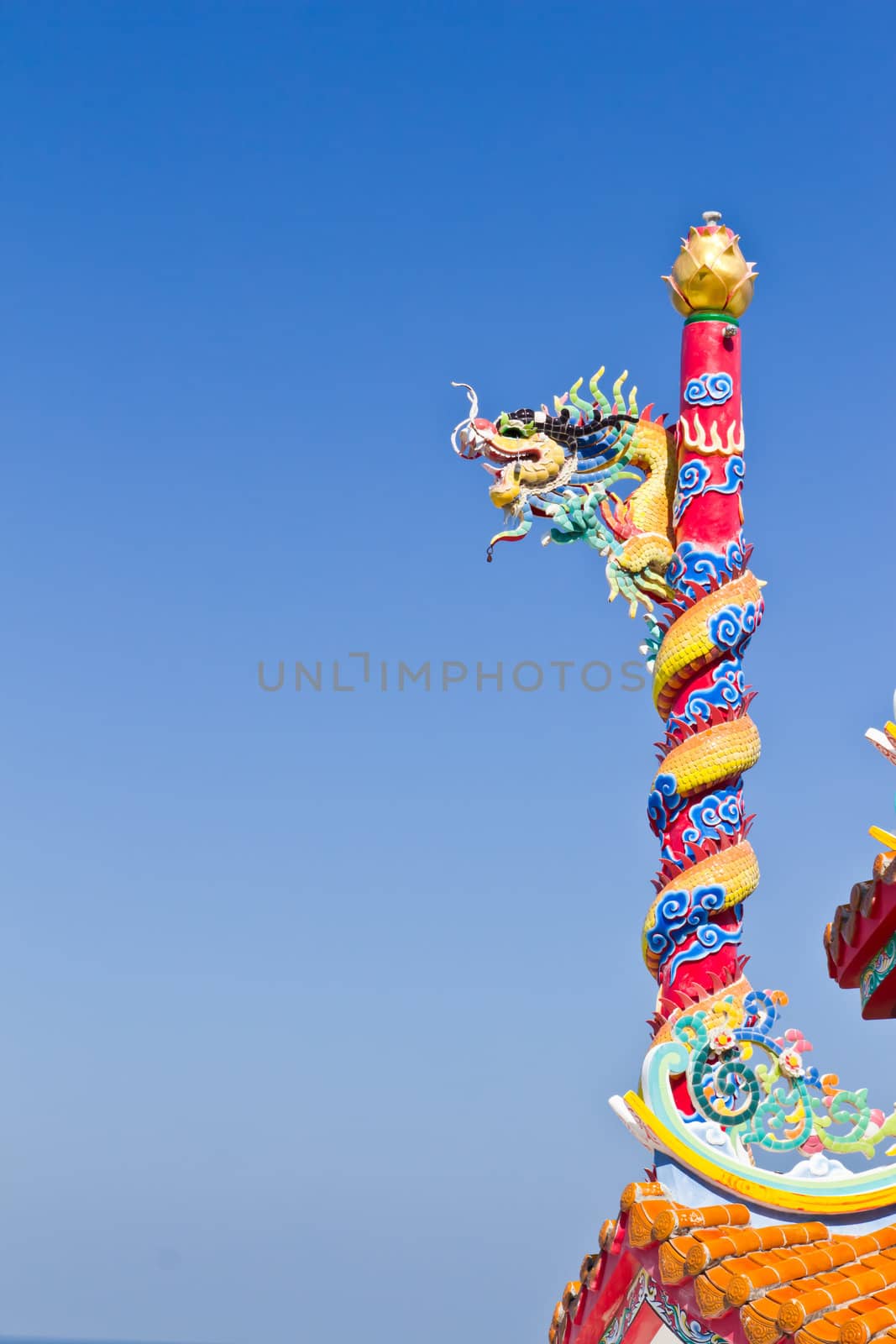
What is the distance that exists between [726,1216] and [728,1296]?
41.1 inches

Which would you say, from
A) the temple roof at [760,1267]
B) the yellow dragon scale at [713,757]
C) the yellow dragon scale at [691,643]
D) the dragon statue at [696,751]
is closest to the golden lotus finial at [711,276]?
the dragon statue at [696,751]

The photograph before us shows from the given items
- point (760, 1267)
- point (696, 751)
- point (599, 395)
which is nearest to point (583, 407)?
point (599, 395)

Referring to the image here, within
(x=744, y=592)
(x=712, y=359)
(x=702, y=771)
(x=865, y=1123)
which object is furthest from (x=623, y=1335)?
(x=712, y=359)

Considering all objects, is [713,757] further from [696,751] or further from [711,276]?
[711,276]

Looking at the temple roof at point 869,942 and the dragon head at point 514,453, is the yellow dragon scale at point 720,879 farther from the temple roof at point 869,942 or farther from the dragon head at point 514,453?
the dragon head at point 514,453

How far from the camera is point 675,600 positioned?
430 inches

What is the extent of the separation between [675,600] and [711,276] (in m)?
1.94

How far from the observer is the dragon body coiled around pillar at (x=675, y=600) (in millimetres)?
10320

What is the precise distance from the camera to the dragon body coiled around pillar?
10320mm

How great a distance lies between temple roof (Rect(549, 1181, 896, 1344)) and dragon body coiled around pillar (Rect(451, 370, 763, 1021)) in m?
1.75

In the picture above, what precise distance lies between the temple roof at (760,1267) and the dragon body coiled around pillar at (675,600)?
5.75ft

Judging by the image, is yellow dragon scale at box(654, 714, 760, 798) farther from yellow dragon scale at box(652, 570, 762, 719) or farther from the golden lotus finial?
the golden lotus finial

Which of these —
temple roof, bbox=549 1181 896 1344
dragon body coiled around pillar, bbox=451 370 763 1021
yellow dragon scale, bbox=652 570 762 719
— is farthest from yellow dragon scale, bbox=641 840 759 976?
temple roof, bbox=549 1181 896 1344

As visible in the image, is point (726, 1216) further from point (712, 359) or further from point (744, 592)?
point (712, 359)
